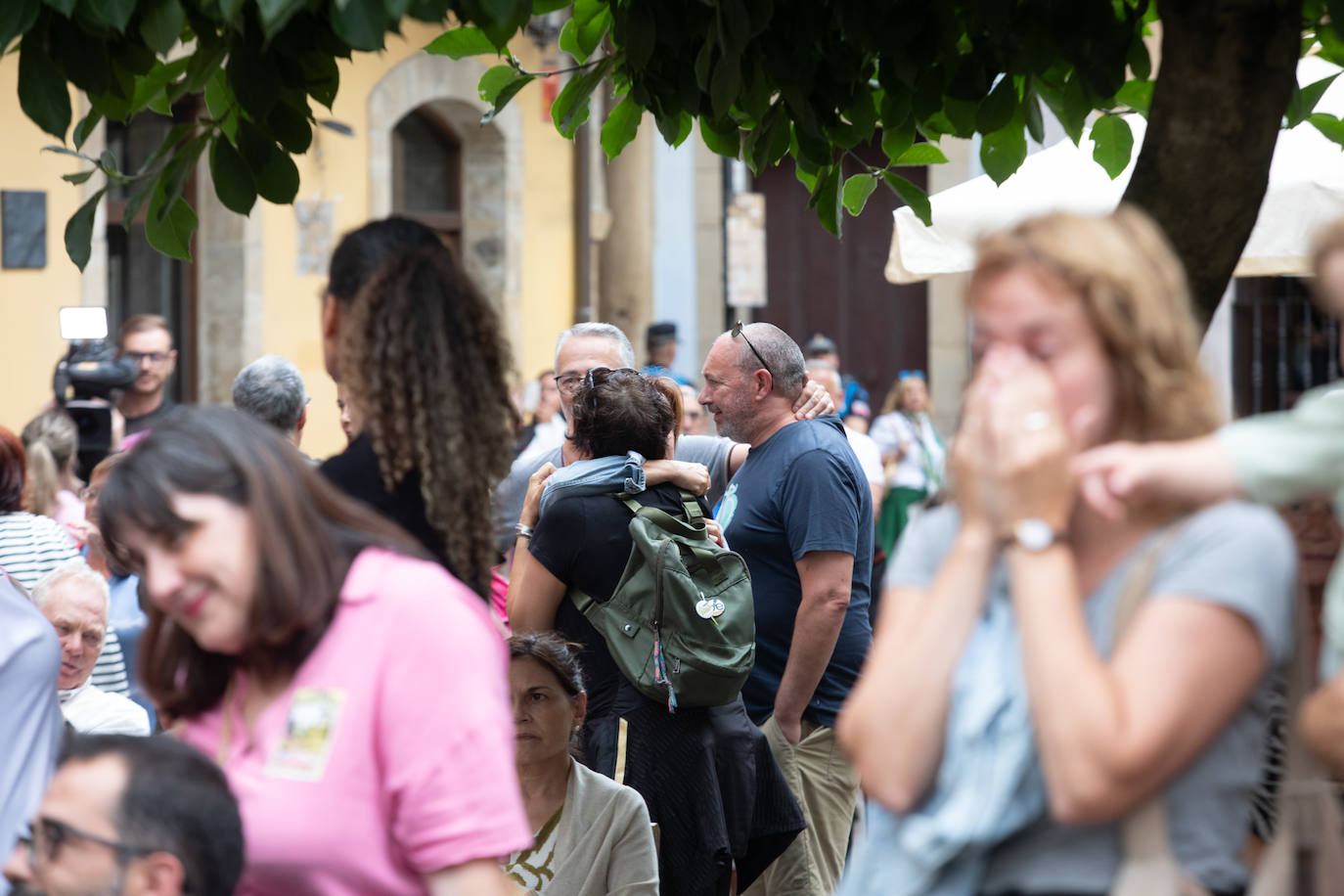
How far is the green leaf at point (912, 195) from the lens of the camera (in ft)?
12.9

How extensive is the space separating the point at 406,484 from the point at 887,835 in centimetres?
92

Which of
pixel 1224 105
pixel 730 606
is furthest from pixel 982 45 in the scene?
pixel 730 606

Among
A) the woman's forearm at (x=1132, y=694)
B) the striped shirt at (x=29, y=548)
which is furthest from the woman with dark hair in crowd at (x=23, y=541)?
the woman's forearm at (x=1132, y=694)

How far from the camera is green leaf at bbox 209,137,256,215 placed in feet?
10.8

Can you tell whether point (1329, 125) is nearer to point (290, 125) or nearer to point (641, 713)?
point (641, 713)

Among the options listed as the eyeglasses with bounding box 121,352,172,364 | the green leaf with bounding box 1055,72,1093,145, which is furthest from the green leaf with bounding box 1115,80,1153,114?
the eyeglasses with bounding box 121,352,172,364

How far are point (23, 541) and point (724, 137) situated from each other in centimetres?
218

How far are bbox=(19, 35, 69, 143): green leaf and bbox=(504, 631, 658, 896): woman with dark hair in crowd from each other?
5.15 feet

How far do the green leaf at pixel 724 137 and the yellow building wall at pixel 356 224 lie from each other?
8972 mm

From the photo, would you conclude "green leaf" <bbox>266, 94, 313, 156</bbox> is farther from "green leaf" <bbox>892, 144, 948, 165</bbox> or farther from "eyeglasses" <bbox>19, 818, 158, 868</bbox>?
"eyeglasses" <bbox>19, 818, 158, 868</bbox>

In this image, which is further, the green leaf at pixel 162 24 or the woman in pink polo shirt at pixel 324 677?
the green leaf at pixel 162 24

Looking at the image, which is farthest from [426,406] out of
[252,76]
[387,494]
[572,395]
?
[572,395]

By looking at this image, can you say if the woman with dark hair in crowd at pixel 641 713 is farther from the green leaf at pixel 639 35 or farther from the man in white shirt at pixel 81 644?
the green leaf at pixel 639 35

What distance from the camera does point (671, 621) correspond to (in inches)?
165
